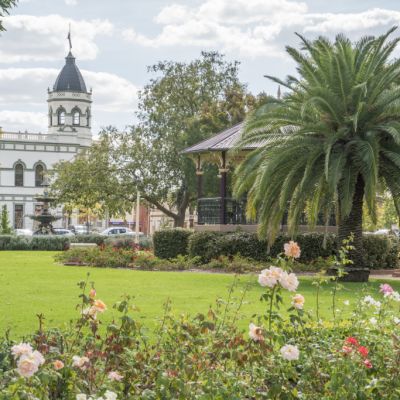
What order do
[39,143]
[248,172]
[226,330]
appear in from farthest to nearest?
[39,143] → [248,172] → [226,330]

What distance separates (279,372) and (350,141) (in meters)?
12.8

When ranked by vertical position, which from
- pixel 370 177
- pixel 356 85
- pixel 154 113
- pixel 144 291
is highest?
pixel 154 113

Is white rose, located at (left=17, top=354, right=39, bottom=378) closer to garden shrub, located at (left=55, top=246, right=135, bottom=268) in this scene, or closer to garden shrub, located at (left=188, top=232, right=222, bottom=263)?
garden shrub, located at (left=188, top=232, right=222, bottom=263)

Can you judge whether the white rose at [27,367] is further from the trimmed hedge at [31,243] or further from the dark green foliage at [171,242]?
the trimmed hedge at [31,243]

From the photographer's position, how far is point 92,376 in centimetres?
545

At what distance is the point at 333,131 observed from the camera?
18.6 m

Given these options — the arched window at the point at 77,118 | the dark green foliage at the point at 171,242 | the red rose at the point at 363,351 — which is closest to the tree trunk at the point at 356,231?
the dark green foliage at the point at 171,242

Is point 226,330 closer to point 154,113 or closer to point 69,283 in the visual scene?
point 69,283

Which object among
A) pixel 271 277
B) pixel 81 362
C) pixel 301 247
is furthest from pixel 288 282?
pixel 301 247

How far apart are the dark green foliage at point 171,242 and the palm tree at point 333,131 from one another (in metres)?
8.16

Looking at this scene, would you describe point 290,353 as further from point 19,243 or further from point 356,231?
point 19,243

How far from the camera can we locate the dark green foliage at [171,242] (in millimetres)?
27234

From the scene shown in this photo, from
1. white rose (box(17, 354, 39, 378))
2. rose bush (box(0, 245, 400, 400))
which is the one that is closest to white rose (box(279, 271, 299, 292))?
rose bush (box(0, 245, 400, 400))

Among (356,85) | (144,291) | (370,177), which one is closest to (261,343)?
(144,291)
